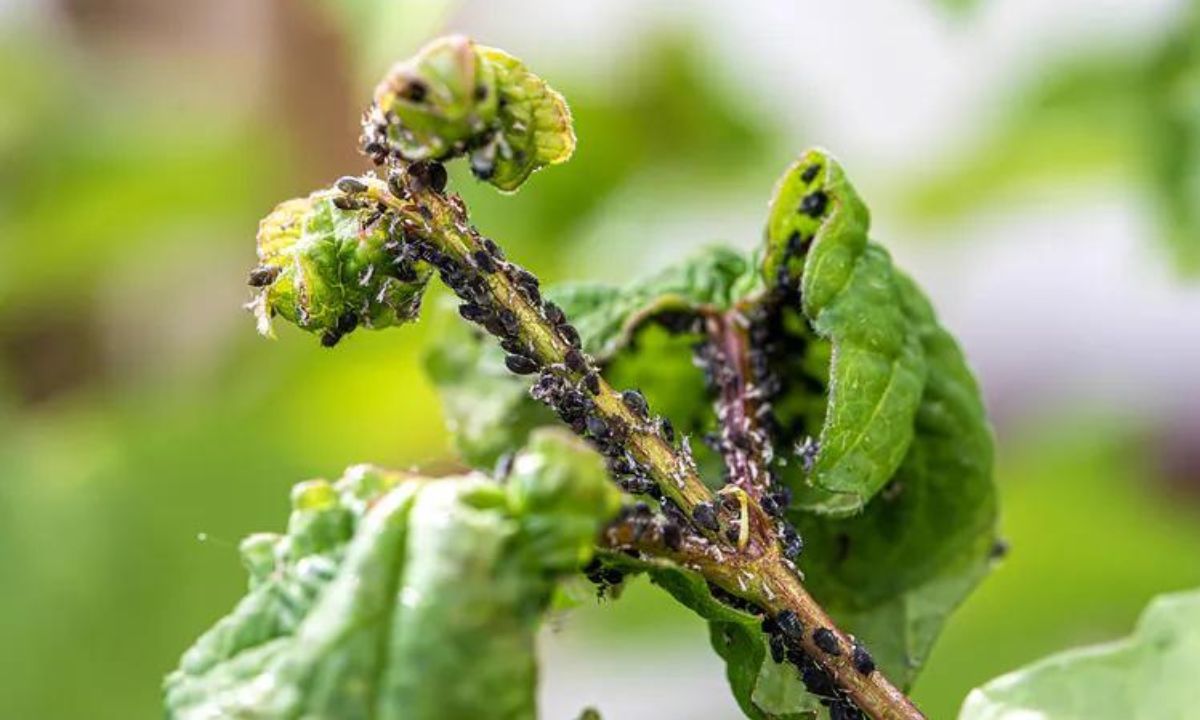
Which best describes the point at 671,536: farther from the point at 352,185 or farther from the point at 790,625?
the point at 352,185

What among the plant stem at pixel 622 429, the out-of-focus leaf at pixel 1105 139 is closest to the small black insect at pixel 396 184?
the plant stem at pixel 622 429

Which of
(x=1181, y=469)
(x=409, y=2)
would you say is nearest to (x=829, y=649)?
(x=409, y=2)

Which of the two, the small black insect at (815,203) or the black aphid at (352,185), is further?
the small black insect at (815,203)

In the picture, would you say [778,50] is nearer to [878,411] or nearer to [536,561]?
[878,411]

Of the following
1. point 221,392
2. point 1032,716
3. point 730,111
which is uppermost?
point 221,392

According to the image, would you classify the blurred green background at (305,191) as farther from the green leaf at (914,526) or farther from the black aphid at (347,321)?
the black aphid at (347,321)

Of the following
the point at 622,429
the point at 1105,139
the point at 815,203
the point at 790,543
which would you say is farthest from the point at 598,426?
the point at 1105,139
